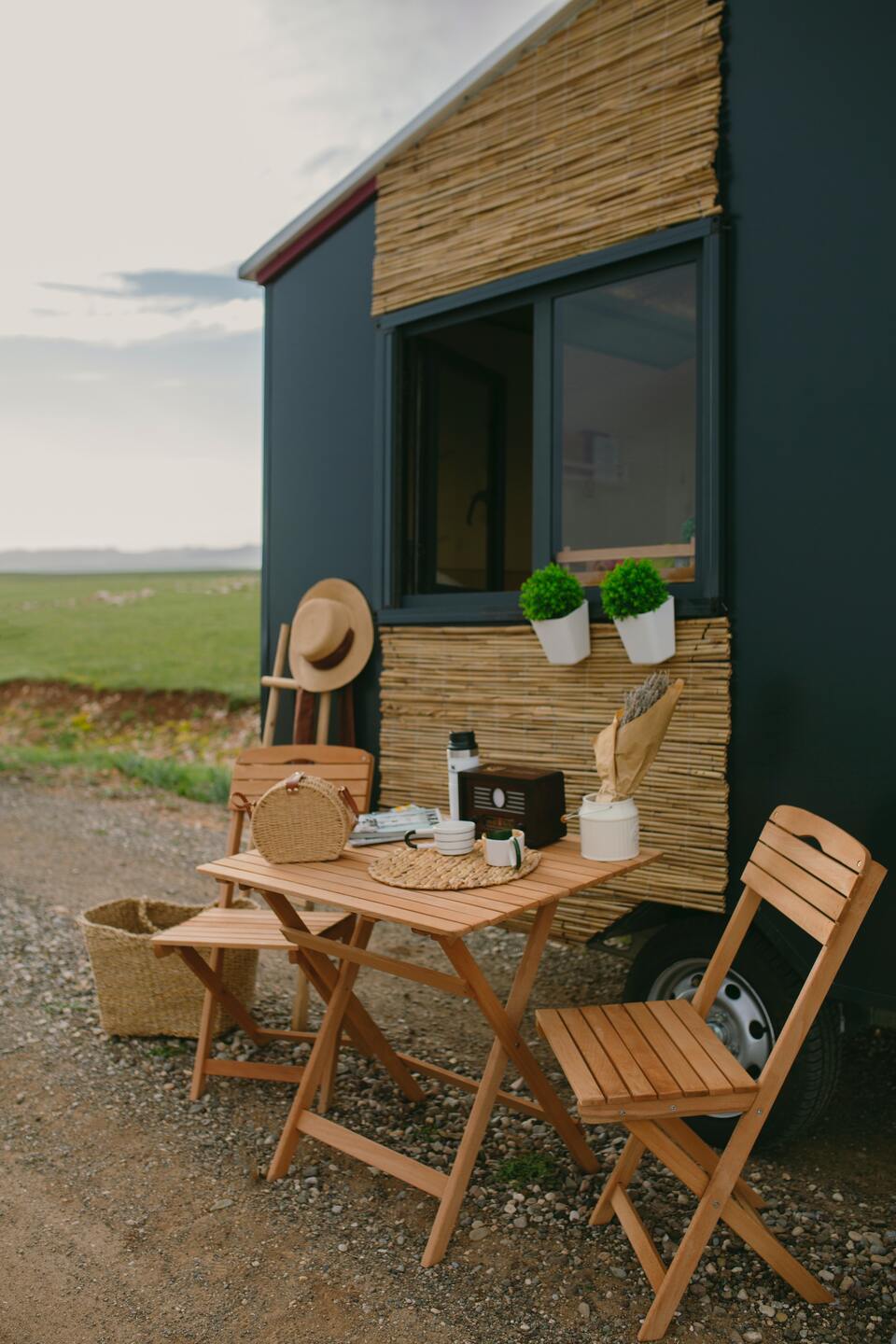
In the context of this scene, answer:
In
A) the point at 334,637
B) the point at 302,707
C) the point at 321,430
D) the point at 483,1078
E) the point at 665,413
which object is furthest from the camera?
the point at 321,430

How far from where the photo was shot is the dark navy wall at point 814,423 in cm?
276

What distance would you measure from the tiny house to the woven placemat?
2.70 feet

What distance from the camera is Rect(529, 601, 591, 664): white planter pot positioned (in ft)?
11.0

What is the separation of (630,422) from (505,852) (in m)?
2.09

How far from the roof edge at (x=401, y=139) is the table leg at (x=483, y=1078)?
3.13 metres

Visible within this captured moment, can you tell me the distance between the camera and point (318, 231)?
4590 millimetres

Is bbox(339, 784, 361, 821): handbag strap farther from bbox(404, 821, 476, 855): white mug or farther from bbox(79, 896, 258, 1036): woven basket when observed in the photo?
bbox(79, 896, 258, 1036): woven basket

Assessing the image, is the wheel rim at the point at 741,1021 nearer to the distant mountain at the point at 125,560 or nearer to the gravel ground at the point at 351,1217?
the gravel ground at the point at 351,1217

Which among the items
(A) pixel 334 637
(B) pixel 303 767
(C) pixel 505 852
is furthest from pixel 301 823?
(A) pixel 334 637

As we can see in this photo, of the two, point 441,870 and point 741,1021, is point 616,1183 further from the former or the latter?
point 441,870

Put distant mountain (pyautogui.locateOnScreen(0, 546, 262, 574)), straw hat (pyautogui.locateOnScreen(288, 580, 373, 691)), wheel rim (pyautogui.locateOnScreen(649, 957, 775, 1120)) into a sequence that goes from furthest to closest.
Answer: distant mountain (pyautogui.locateOnScreen(0, 546, 262, 574)), straw hat (pyautogui.locateOnScreen(288, 580, 373, 691)), wheel rim (pyautogui.locateOnScreen(649, 957, 775, 1120))

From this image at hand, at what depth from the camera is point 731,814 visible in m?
3.09

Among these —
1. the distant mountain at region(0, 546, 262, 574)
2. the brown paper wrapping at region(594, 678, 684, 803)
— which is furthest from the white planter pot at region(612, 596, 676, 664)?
the distant mountain at region(0, 546, 262, 574)

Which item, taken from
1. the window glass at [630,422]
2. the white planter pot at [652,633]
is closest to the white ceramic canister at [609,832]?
the white planter pot at [652,633]
